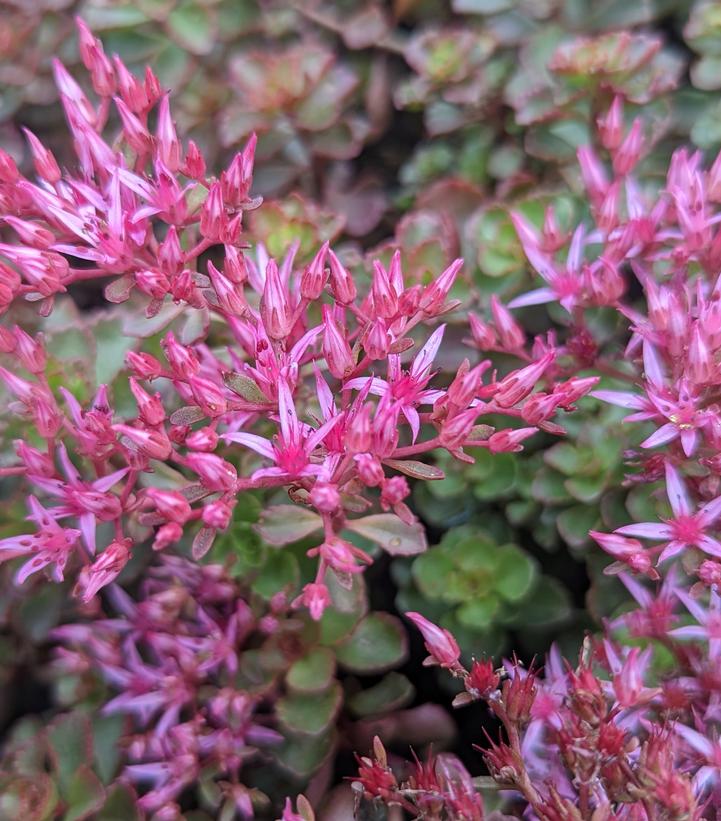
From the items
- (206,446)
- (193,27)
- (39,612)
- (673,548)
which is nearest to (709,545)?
(673,548)

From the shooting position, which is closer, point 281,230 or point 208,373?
point 208,373

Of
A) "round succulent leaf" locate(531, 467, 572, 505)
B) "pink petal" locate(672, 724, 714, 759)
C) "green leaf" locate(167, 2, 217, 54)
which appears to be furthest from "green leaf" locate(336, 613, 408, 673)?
"green leaf" locate(167, 2, 217, 54)

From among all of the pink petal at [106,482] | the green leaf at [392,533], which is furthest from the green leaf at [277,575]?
the pink petal at [106,482]

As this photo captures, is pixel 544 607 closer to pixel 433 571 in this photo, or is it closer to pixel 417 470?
pixel 433 571

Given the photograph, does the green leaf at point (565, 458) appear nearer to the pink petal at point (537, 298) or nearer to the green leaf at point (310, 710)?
the pink petal at point (537, 298)

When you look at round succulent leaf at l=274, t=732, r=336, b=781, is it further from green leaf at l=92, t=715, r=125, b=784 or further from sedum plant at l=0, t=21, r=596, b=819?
green leaf at l=92, t=715, r=125, b=784

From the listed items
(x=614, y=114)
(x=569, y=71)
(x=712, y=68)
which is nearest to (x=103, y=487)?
(x=614, y=114)

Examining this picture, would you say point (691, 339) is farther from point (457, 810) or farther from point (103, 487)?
point (103, 487)
